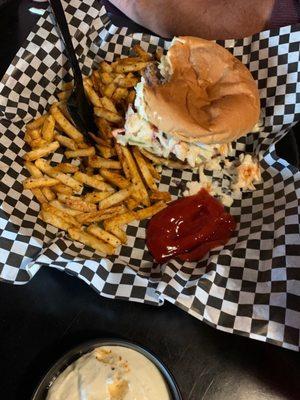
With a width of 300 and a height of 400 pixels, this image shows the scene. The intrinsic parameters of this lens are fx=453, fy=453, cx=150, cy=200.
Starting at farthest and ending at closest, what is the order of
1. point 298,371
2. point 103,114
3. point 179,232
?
point 103,114
point 179,232
point 298,371

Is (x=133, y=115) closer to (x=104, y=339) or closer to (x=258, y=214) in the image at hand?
(x=258, y=214)

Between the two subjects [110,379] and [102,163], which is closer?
[110,379]

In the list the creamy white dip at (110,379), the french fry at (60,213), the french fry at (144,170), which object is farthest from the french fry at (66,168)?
the creamy white dip at (110,379)

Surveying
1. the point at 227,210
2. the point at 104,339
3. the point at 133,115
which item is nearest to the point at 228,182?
the point at 227,210

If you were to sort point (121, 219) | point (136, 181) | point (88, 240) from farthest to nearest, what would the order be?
point (136, 181), point (121, 219), point (88, 240)

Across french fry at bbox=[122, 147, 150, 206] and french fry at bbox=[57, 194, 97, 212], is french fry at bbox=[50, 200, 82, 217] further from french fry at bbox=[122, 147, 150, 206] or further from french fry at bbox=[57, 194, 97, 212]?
french fry at bbox=[122, 147, 150, 206]

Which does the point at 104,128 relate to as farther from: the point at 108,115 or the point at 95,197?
the point at 95,197

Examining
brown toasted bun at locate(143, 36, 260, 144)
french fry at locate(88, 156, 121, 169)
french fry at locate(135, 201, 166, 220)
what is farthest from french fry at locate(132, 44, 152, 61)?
french fry at locate(135, 201, 166, 220)

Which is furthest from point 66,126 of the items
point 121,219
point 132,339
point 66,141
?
point 132,339
